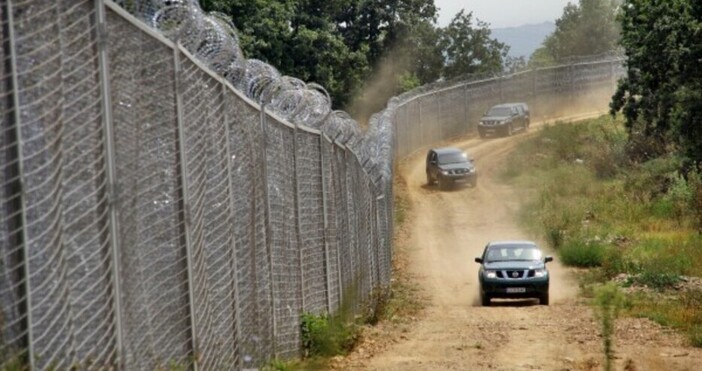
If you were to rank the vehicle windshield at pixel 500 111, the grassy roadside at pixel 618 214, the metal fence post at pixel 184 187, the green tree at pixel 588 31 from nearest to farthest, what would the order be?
1. the metal fence post at pixel 184 187
2. the grassy roadside at pixel 618 214
3. the vehicle windshield at pixel 500 111
4. the green tree at pixel 588 31

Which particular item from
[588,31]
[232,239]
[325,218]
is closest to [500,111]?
[588,31]

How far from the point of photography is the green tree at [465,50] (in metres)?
84.6

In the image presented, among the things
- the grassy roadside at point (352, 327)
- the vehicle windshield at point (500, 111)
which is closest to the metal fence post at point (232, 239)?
the grassy roadside at point (352, 327)

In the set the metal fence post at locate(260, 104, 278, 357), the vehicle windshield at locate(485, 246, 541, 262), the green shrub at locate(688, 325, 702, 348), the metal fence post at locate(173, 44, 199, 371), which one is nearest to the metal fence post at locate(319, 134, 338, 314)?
the metal fence post at locate(260, 104, 278, 357)

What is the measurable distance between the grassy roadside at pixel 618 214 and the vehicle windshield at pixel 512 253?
135 cm

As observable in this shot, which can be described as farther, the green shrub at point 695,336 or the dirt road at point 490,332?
the green shrub at point 695,336

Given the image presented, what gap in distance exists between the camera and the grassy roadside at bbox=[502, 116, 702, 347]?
30.1 metres

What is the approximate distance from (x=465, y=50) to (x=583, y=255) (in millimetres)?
47441

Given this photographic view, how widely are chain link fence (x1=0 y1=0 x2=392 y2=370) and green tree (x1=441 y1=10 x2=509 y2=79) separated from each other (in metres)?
70.3

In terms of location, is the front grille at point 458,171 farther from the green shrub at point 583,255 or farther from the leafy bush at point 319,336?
the leafy bush at point 319,336

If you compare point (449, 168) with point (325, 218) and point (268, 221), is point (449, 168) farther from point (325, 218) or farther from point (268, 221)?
point (268, 221)

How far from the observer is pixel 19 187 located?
5.89 m

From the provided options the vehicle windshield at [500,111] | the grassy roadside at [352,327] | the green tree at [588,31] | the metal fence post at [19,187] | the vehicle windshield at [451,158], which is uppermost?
the green tree at [588,31]

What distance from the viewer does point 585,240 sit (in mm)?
41438
